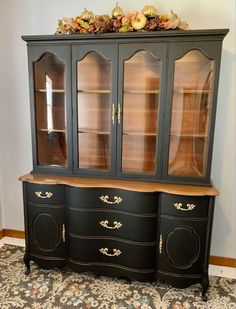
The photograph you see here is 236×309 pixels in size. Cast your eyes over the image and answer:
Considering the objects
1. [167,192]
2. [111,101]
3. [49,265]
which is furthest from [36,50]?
[49,265]

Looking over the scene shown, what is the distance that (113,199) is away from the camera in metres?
1.94

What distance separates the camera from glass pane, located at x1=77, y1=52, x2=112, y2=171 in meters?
1.99

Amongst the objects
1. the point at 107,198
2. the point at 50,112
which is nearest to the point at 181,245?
the point at 107,198

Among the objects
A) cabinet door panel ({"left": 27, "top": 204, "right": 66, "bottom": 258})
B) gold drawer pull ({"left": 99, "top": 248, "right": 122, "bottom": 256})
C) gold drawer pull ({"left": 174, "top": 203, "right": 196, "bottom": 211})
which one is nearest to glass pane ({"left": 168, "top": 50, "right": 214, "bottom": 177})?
gold drawer pull ({"left": 174, "top": 203, "right": 196, "bottom": 211})

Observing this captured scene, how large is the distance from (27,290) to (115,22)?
7.12 feet

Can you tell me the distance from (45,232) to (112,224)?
0.58 meters

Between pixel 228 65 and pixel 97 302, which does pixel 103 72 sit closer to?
pixel 228 65

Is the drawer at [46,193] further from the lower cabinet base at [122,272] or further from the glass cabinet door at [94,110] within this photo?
the lower cabinet base at [122,272]

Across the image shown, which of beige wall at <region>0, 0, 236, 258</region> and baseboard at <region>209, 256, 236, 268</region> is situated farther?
baseboard at <region>209, 256, 236, 268</region>

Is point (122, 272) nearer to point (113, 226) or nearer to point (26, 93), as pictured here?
point (113, 226)

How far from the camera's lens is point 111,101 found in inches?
77.5

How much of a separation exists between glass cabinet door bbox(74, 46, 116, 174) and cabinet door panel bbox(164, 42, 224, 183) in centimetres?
45

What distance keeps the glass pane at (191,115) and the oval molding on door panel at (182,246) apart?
43cm

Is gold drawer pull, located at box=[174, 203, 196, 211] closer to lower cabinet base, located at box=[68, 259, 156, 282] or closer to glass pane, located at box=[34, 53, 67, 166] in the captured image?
lower cabinet base, located at box=[68, 259, 156, 282]
